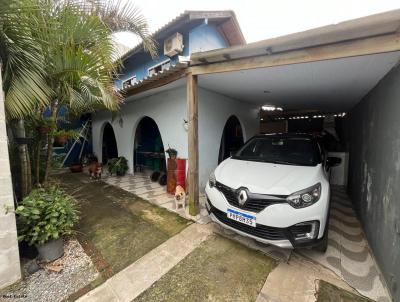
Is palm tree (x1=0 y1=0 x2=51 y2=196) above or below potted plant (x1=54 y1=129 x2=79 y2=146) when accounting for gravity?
above

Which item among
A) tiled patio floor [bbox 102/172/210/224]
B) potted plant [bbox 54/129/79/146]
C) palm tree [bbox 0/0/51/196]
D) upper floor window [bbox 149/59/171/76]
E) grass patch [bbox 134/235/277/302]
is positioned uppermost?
upper floor window [bbox 149/59/171/76]

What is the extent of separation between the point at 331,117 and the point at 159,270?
10.5 meters

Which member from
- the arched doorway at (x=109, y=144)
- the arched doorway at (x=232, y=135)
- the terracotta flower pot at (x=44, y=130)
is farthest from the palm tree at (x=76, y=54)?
the arched doorway at (x=109, y=144)

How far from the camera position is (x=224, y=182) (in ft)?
9.18

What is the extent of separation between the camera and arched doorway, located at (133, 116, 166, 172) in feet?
24.6

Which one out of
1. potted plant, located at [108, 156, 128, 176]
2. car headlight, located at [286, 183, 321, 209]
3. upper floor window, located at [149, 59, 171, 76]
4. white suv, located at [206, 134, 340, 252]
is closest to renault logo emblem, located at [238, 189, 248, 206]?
white suv, located at [206, 134, 340, 252]

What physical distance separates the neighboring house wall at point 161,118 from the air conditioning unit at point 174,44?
1.97m

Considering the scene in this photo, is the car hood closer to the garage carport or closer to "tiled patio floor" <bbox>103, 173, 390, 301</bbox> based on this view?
the garage carport

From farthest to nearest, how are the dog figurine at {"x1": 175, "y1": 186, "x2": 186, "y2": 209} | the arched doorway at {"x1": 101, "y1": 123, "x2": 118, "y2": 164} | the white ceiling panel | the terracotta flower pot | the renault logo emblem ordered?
the arched doorway at {"x1": 101, "y1": 123, "x2": 118, "y2": 164} → the dog figurine at {"x1": 175, "y1": 186, "x2": 186, "y2": 209} → the terracotta flower pot → the white ceiling panel → the renault logo emblem

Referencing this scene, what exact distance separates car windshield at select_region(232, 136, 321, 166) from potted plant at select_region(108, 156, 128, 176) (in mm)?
5033

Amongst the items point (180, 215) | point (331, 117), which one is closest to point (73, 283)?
point (180, 215)

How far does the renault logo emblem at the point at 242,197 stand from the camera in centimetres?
248

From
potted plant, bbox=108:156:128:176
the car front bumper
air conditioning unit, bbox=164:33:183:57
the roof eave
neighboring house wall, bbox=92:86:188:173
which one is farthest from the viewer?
potted plant, bbox=108:156:128:176

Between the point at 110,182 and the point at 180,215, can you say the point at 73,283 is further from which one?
the point at 110,182
